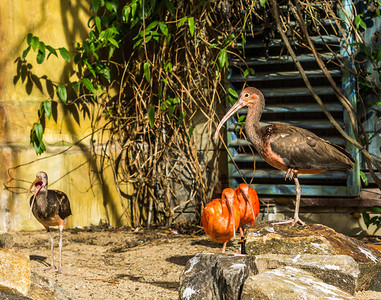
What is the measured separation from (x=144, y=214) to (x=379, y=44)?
3.50 m

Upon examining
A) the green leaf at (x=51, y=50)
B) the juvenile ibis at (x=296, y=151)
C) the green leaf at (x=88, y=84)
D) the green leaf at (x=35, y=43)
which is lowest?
the juvenile ibis at (x=296, y=151)

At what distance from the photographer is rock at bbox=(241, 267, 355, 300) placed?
3.23m

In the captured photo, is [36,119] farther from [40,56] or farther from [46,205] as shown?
[46,205]

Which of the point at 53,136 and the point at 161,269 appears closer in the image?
the point at 161,269

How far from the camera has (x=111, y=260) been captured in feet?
18.6

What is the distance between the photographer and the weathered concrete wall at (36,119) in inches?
257

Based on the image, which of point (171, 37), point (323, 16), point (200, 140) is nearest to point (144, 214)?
point (200, 140)

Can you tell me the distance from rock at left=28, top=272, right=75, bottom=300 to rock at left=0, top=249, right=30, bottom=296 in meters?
0.20

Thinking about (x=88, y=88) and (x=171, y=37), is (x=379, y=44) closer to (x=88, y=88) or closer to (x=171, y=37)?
(x=171, y=37)

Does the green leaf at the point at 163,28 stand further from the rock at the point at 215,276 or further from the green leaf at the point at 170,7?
the rock at the point at 215,276

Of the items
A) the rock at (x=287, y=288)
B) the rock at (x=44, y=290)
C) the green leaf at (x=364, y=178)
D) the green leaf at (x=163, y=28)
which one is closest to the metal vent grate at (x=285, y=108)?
the green leaf at (x=364, y=178)

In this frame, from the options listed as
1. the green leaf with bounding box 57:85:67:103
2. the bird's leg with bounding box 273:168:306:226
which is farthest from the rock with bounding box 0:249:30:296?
the green leaf with bounding box 57:85:67:103

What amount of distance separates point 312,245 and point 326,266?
21.4 inches

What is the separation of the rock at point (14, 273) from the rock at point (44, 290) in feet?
0.64
